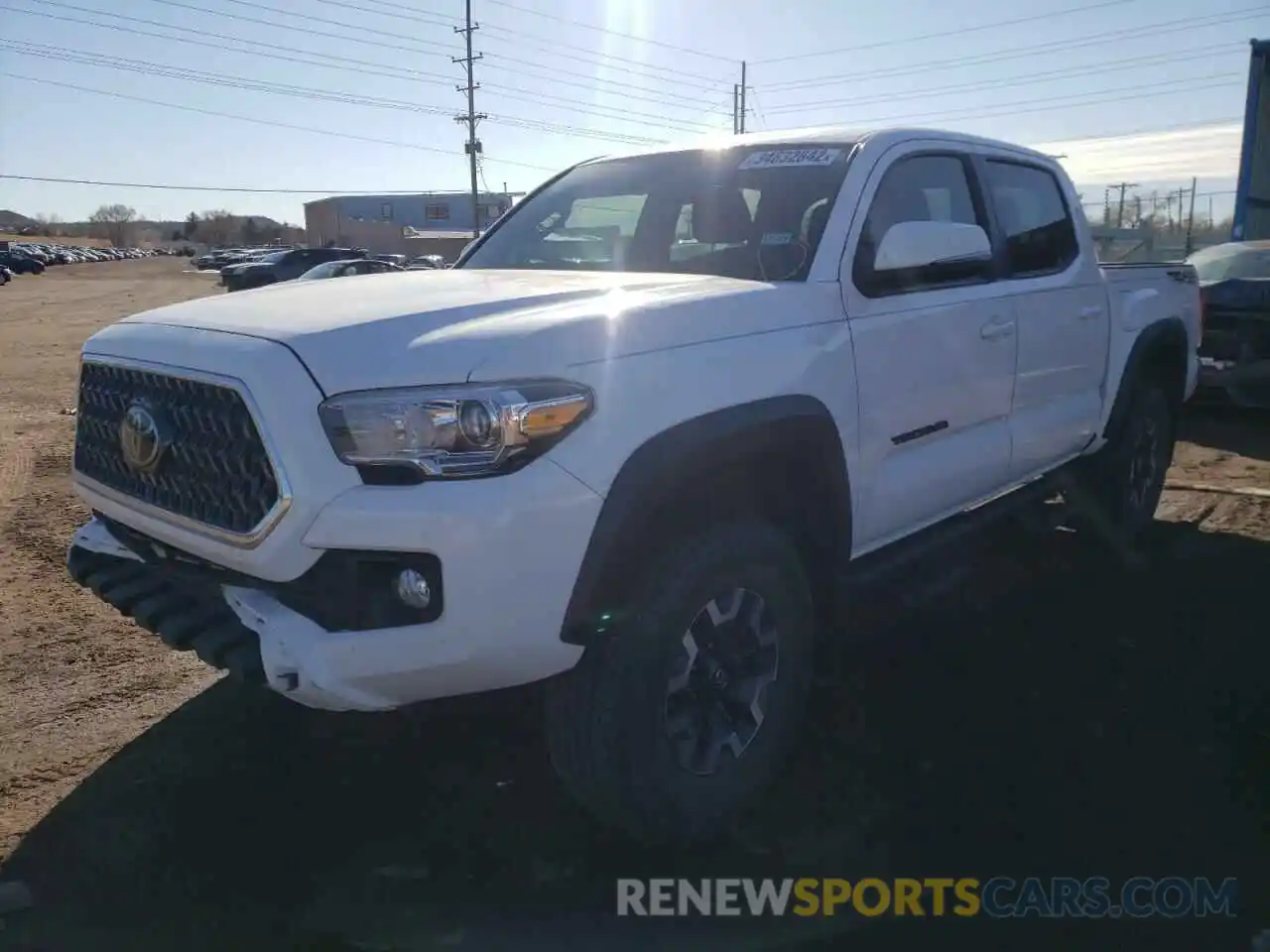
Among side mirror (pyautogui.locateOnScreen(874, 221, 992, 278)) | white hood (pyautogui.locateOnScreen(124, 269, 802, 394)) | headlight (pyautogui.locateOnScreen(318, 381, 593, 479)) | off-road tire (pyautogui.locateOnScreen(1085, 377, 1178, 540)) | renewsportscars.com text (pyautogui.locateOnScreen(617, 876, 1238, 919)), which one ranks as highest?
side mirror (pyautogui.locateOnScreen(874, 221, 992, 278))

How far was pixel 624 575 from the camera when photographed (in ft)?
8.36

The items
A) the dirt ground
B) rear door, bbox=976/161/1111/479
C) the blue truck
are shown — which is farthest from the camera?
the blue truck

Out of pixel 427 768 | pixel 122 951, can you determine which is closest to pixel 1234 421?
pixel 427 768

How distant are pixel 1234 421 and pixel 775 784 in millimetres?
7981

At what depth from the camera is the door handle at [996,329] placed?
388 cm

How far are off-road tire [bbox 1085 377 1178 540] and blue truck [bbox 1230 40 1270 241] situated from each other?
9857mm

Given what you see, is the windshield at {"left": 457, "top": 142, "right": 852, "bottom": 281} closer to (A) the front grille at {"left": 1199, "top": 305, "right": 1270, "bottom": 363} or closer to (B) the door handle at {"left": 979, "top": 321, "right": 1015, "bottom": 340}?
(B) the door handle at {"left": 979, "top": 321, "right": 1015, "bottom": 340}

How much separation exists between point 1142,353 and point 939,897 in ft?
11.6

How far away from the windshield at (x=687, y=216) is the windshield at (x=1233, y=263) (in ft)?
22.8

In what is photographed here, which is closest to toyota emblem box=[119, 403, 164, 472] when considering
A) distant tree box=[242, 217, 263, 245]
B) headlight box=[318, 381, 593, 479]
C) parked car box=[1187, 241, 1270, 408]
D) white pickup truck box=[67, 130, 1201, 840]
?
white pickup truck box=[67, 130, 1201, 840]

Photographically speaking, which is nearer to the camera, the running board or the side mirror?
the side mirror

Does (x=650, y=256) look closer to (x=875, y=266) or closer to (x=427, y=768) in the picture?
(x=875, y=266)

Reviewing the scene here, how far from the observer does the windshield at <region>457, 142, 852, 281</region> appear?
11.4ft

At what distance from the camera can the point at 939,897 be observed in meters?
2.73
